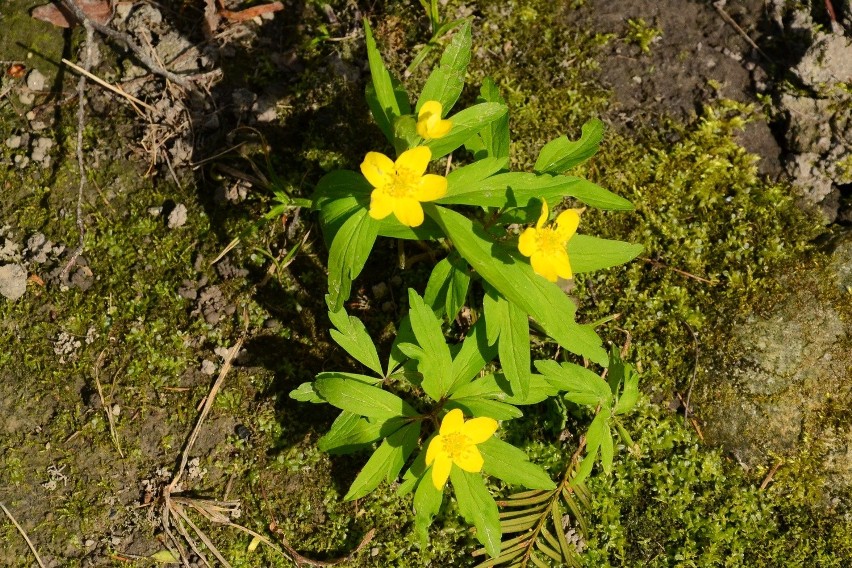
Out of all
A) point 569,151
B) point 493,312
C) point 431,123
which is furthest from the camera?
point 569,151

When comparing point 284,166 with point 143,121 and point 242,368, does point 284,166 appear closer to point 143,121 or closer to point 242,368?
point 143,121

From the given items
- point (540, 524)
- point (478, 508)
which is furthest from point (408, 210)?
point (540, 524)

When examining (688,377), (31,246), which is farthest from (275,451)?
(688,377)

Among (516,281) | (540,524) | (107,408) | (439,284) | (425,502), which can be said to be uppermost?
(516,281)

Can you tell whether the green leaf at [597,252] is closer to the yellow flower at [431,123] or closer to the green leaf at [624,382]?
the green leaf at [624,382]

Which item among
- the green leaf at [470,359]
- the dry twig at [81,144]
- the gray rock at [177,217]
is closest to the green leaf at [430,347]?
the green leaf at [470,359]

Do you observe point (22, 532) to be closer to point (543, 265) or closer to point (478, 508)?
point (478, 508)
